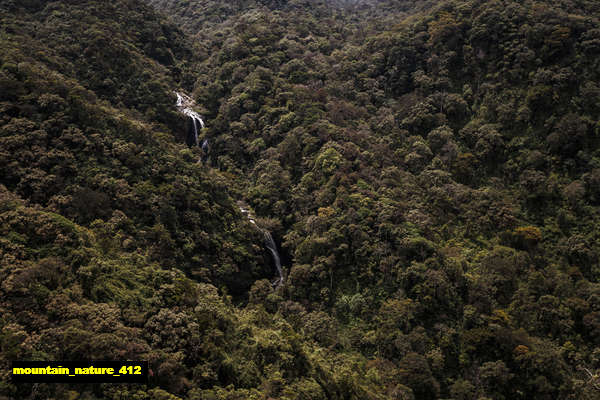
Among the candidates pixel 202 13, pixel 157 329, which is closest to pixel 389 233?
pixel 157 329

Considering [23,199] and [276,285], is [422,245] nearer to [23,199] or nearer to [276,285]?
[276,285]

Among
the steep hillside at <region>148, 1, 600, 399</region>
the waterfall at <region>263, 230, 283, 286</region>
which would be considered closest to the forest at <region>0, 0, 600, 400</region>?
the steep hillside at <region>148, 1, 600, 399</region>

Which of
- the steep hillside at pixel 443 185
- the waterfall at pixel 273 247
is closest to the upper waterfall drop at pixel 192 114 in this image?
the steep hillside at pixel 443 185

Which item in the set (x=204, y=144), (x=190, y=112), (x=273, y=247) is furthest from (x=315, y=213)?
(x=190, y=112)

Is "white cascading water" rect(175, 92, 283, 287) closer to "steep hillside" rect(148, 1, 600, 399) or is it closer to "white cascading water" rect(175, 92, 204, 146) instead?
"white cascading water" rect(175, 92, 204, 146)

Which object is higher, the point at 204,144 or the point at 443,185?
the point at 443,185

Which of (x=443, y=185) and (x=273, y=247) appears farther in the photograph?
(x=273, y=247)

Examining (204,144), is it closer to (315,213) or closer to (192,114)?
(192,114)

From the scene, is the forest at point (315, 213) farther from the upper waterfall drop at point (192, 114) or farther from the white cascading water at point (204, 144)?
the upper waterfall drop at point (192, 114)
